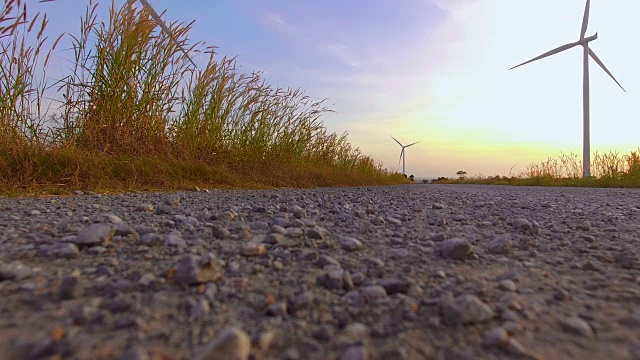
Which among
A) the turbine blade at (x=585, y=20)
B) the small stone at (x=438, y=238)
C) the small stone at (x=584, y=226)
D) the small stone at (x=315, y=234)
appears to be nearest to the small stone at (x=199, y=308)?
the small stone at (x=315, y=234)

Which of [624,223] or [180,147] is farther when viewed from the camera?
[180,147]

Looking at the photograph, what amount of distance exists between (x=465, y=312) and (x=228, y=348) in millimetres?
547

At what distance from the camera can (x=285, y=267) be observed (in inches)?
49.9

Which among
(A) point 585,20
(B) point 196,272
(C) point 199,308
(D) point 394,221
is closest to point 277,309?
(C) point 199,308

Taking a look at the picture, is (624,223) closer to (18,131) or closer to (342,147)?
(18,131)

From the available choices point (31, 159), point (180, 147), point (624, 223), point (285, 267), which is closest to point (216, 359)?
point (285, 267)

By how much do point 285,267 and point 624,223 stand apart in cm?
231

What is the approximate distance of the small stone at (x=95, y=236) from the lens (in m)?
1.41

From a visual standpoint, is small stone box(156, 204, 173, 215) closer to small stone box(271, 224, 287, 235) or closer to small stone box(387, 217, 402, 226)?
small stone box(271, 224, 287, 235)

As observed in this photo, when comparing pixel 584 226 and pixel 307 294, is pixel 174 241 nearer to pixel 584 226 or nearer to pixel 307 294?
pixel 307 294

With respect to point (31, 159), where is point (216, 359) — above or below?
below

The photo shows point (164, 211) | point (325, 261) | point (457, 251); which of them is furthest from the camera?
point (164, 211)

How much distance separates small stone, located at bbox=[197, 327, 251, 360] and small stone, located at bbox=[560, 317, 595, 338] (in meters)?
0.71

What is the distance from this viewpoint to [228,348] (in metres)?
0.71
